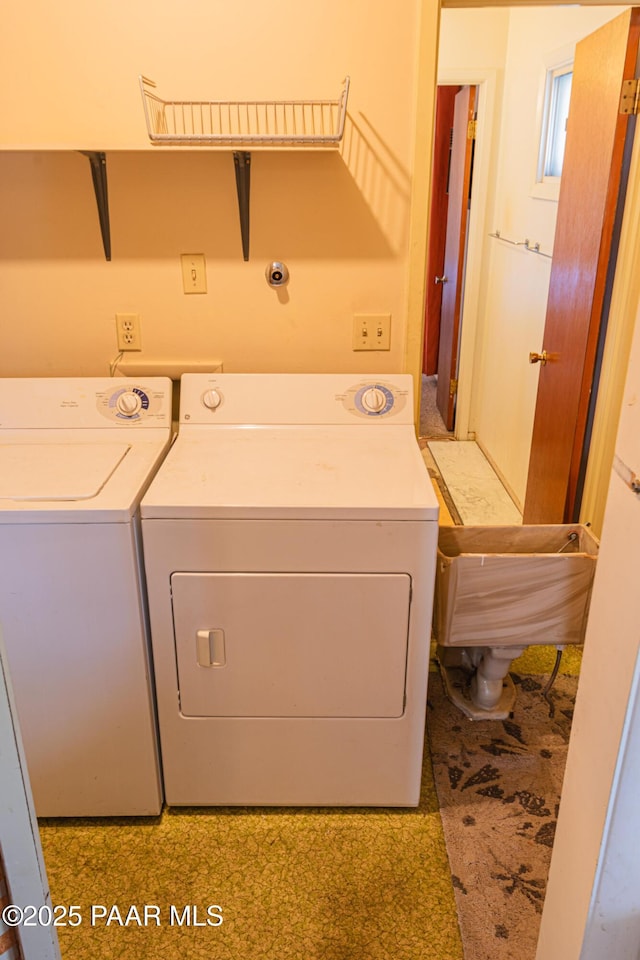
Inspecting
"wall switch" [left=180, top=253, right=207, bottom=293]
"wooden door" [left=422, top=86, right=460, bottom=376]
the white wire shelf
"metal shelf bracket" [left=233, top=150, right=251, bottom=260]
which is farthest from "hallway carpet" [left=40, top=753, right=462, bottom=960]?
"wooden door" [left=422, top=86, right=460, bottom=376]

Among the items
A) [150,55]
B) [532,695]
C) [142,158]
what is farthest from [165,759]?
[150,55]

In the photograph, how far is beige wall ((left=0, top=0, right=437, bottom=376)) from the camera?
6.52 feet

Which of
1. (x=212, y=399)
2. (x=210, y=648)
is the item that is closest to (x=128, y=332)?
(x=212, y=399)

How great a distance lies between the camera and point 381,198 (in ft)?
7.02

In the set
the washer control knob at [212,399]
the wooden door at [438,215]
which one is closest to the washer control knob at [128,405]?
the washer control knob at [212,399]

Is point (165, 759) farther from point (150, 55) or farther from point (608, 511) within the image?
point (150, 55)

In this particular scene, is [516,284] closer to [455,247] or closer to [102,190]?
[455,247]

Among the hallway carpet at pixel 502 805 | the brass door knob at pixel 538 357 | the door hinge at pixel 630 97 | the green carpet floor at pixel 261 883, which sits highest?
the door hinge at pixel 630 97

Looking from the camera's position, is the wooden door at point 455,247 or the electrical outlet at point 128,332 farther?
the wooden door at point 455,247

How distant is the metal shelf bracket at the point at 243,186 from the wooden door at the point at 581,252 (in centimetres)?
115

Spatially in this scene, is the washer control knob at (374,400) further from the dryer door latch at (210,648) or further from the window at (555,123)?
the window at (555,123)

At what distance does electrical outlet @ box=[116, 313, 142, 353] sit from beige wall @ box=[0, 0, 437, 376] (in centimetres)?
2

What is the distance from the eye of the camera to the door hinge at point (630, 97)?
7.20 ft

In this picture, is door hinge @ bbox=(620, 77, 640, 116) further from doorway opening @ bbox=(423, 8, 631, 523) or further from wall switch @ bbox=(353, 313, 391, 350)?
wall switch @ bbox=(353, 313, 391, 350)
